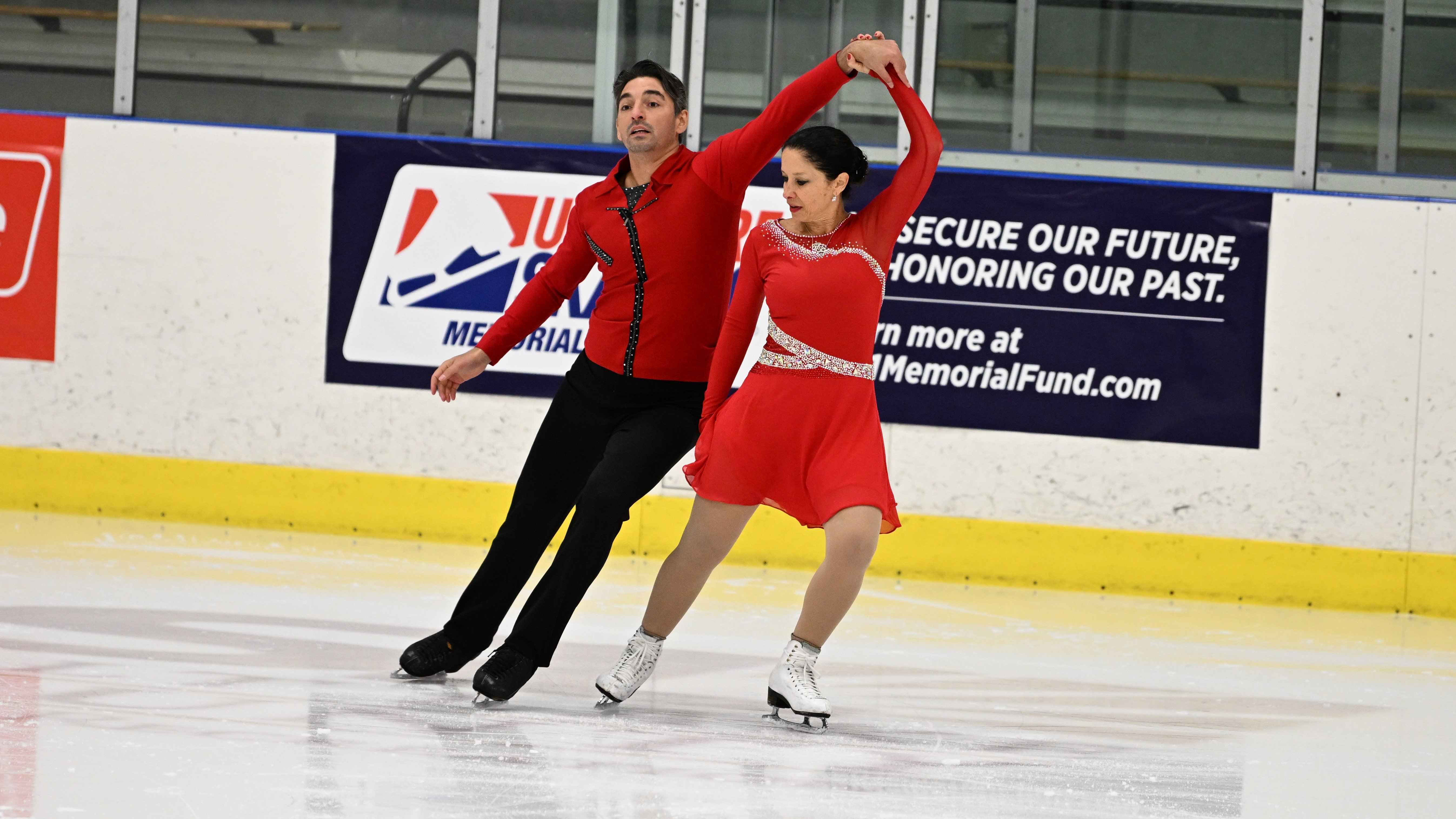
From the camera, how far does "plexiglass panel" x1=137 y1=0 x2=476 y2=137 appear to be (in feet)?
22.2

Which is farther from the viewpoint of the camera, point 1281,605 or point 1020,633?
point 1281,605

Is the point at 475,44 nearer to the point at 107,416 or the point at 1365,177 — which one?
the point at 107,416

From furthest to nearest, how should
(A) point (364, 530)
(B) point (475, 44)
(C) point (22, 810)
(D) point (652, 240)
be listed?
(B) point (475, 44) → (A) point (364, 530) → (D) point (652, 240) → (C) point (22, 810)

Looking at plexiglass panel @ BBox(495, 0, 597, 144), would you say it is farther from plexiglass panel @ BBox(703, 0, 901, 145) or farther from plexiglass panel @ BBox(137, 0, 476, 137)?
plexiglass panel @ BBox(703, 0, 901, 145)

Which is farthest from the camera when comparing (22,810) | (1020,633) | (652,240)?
(1020,633)

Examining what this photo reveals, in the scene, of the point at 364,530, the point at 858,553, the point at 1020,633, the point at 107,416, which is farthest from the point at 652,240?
the point at 107,416

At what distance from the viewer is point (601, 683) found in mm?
3203

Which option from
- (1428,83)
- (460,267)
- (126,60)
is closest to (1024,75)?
(1428,83)

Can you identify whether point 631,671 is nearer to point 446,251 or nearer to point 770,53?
point 446,251

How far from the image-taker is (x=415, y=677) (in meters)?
3.38

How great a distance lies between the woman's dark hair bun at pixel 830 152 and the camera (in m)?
3.06

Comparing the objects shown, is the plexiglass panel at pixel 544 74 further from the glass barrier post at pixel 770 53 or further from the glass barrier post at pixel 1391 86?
the glass barrier post at pixel 1391 86

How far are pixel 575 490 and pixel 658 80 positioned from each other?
92 centimetres

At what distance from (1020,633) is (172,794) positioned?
10.0 ft
